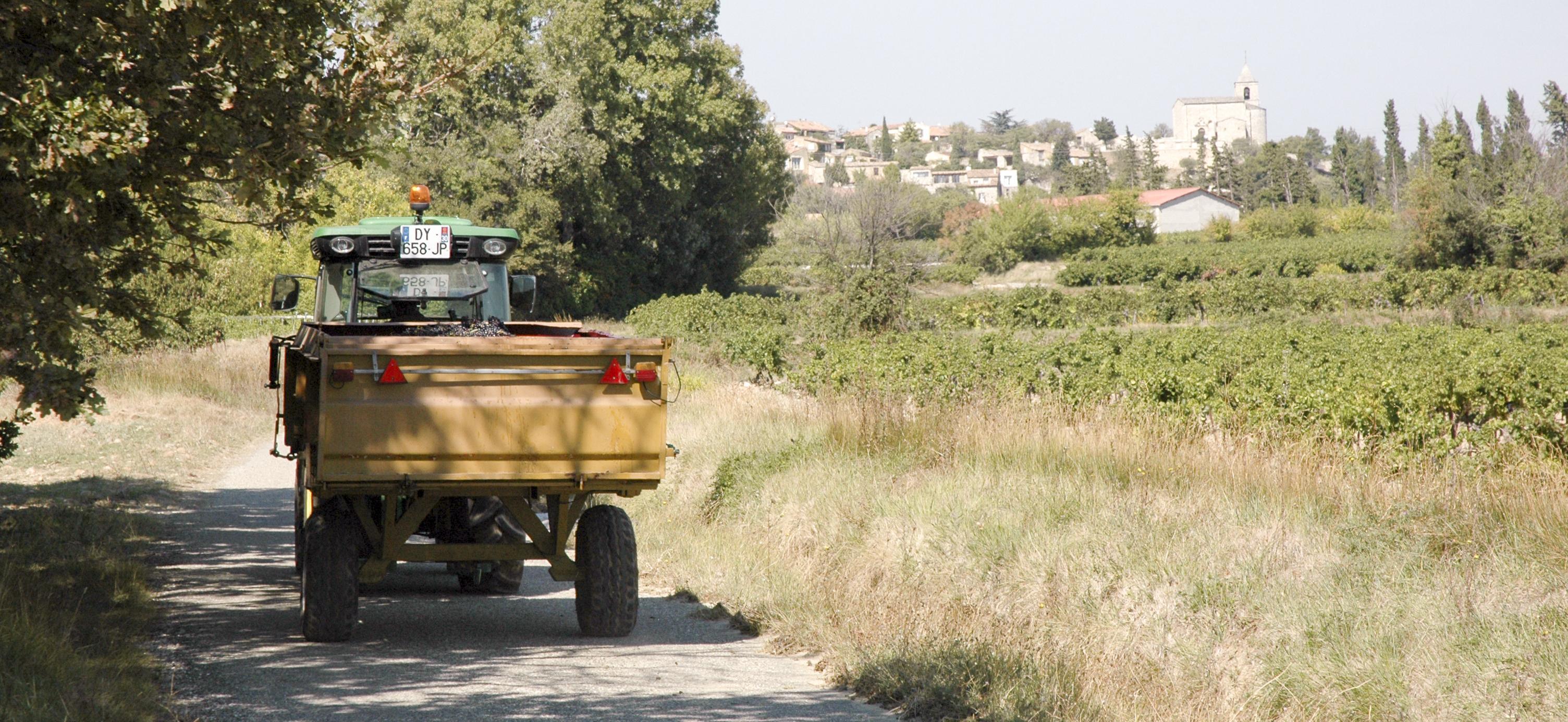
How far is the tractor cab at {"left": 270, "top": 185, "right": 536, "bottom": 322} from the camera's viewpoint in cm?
956

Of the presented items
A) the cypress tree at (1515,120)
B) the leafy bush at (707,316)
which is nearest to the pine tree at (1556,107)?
the cypress tree at (1515,120)

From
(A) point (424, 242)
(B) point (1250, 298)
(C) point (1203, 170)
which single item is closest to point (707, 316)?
(B) point (1250, 298)

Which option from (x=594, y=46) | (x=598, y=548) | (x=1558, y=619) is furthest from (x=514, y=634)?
(x=594, y=46)

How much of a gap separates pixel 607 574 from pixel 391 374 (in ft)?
5.78

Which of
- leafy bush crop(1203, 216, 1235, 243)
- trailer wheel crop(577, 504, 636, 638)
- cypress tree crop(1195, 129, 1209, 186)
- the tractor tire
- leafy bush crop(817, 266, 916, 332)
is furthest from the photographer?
cypress tree crop(1195, 129, 1209, 186)

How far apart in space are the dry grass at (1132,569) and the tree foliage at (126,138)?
3893 millimetres

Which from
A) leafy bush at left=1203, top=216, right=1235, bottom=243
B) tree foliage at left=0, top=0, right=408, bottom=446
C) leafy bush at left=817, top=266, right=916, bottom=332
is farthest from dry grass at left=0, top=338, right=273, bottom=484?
leafy bush at left=1203, top=216, right=1235, bottom=243

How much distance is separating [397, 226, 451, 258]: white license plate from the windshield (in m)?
0.18

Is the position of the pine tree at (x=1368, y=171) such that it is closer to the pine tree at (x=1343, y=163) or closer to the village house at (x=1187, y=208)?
the pine tree at (x=1343, y=163)

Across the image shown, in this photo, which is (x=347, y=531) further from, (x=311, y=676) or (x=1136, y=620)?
(x=1136, y=620)

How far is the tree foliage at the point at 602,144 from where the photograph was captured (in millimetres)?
53562

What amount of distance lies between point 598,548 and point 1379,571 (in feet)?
14.0

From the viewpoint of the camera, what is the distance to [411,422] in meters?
6.77

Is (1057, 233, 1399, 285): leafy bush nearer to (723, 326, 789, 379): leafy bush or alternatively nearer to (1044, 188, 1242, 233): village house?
(1044, 188, 1242, 233): village house
